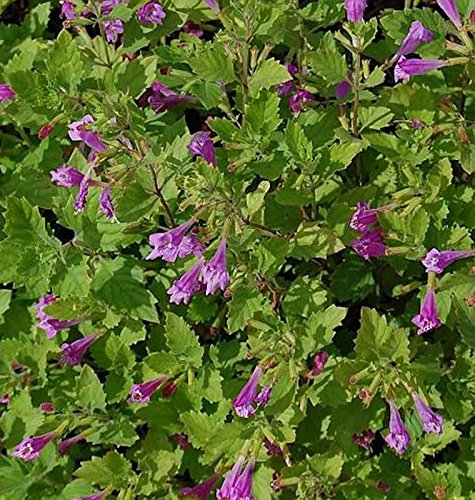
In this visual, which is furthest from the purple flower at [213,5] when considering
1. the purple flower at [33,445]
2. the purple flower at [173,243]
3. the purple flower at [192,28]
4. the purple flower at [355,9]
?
the purple flower at [33,445]

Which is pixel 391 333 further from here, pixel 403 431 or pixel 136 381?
pixel 136 381

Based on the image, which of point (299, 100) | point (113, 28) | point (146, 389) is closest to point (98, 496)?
point (146, 389)

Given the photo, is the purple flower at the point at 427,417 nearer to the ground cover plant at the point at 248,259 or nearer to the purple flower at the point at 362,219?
the ground cover plant at the point at 248,259

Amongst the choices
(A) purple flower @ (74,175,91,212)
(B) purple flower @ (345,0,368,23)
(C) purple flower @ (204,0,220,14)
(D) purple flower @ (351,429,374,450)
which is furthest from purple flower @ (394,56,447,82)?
(D) purple flower @ (351,429,374,450)

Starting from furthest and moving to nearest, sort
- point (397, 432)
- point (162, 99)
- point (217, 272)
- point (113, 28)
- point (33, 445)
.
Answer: point (162, 99) < point (113, 28) < point (33, 445) < point (397, 432) < point (217, 272)

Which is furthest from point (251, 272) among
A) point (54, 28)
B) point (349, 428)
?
point (54, 28)

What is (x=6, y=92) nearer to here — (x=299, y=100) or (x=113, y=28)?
(x=113, y=28)

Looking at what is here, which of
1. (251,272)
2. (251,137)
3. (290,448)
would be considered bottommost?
(290,448)
